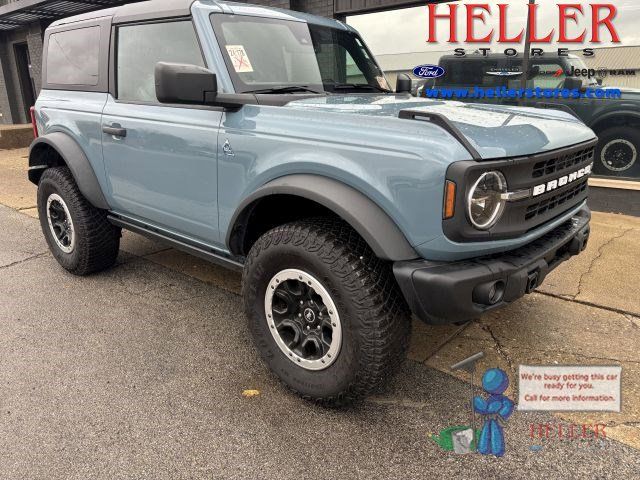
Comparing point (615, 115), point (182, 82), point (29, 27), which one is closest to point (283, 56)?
point (182, 82)

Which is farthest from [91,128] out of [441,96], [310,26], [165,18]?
[441,96]

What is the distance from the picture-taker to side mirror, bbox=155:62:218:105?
2.47 metres

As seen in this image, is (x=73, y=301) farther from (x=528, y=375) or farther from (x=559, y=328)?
(x=559, y=328)

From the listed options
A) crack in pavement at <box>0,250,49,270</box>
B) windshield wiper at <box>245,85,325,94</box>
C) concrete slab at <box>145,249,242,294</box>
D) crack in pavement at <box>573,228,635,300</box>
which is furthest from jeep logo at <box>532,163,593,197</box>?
crack in pavement at <box>0,250,49,270</box>

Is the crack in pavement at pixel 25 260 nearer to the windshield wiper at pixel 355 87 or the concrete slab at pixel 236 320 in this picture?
the concrete slab at pixel 236 320

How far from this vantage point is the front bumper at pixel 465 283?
2037mm

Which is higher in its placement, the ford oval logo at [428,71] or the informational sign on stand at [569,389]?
the ford oval logo at [428,71]

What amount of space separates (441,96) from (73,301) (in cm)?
485

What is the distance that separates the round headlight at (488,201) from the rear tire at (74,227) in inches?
116

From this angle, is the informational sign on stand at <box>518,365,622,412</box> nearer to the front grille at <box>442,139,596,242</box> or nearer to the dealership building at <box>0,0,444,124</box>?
the front grille at <box>442,139,596,242</box>

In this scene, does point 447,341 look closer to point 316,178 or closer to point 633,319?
point 633,319

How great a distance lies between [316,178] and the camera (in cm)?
236

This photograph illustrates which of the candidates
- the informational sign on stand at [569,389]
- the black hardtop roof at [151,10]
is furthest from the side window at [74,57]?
the informational sign on stand at [569,389]

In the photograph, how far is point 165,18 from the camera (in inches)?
125
